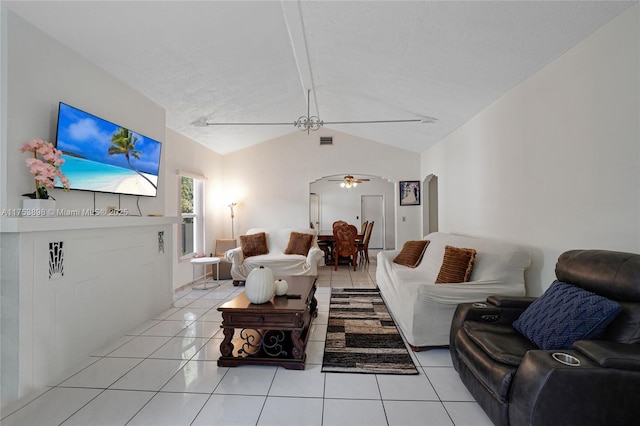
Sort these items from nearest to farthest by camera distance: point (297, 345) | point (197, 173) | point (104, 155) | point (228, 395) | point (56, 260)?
point (228, 395) → point (56, 260) → point (297, 345) → point (104, 155) → point (197, 173)

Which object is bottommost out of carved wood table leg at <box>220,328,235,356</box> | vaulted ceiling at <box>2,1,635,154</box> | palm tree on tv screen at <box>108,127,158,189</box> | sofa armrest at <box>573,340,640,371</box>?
carved wood table leg at <box>220,328,235,356</box>

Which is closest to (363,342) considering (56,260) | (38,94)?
(56,260)

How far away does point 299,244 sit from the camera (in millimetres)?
5996

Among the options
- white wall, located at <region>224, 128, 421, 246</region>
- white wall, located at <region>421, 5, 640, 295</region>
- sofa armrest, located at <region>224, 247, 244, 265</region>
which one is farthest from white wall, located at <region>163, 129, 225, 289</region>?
white wall, located at <region>421, 5, 640, 295</region>

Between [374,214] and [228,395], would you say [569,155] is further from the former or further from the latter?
[374,214]

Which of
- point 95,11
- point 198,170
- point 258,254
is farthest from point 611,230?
point 198,170

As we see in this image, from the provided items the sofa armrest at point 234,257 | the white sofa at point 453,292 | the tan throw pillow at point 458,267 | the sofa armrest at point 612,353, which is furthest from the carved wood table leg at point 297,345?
the sofa armrest at point 234,257

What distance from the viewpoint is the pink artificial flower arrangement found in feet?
7.15

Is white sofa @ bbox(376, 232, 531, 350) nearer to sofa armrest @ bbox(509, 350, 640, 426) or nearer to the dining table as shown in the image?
sofa armrest @ bbox(509, 350, 640, 426)

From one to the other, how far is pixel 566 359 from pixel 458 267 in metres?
1.69

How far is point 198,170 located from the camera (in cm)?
576

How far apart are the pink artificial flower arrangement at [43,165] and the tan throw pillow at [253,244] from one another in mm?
3626

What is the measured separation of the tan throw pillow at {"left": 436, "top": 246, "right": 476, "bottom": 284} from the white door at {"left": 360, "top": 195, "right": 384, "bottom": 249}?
763 cm

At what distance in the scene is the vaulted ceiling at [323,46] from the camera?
2.27m
